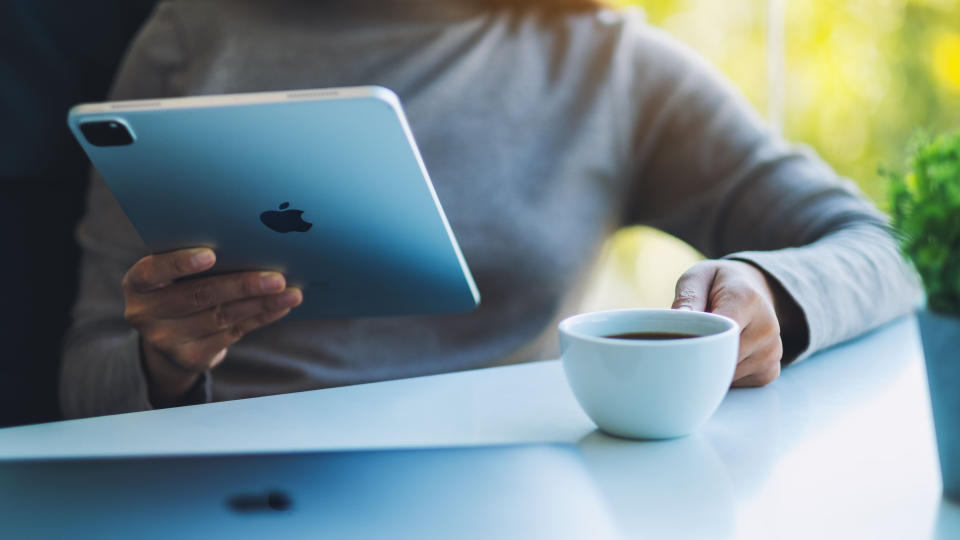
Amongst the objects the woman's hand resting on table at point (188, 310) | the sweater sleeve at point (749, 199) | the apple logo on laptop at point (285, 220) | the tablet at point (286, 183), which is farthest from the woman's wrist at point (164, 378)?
the sweater sleeve at point (749, 199)

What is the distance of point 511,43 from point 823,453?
79 cm

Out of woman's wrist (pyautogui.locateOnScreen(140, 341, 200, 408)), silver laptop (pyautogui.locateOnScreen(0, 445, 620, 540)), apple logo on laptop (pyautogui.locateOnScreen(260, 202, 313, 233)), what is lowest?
silver laptop (pyautogui.locateOnScreen(0, 445, 620, 540))

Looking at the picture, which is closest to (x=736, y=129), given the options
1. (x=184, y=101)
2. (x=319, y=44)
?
(x=319, y=44)

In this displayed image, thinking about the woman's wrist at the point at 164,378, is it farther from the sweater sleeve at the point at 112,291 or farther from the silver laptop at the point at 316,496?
the silver laptop at the point at 316,496

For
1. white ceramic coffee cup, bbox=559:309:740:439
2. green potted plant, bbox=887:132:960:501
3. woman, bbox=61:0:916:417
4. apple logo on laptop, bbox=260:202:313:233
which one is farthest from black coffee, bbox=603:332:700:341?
woman, bbox=61:0:916:417

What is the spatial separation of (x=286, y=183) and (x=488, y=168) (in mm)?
465

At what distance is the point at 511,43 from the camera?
3.71ft

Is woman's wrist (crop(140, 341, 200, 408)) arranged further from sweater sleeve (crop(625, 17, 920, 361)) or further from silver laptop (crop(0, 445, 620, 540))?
sweater sleeve (crop(625, 17, 920, 361))

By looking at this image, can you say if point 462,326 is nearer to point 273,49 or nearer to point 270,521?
point 273,49

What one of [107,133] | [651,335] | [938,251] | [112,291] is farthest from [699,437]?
[112,291]

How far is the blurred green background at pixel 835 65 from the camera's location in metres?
2.00

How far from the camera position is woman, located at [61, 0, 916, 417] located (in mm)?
954

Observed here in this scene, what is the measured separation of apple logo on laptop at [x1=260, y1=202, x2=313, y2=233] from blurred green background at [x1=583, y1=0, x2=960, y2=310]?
1422 millimetres

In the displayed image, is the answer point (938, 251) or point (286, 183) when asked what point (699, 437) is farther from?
point (286, 183)
